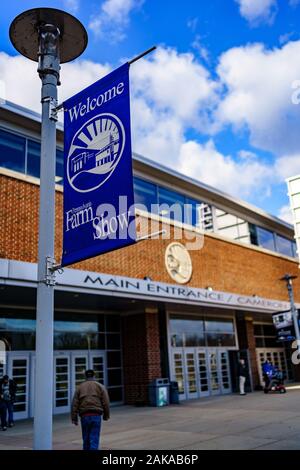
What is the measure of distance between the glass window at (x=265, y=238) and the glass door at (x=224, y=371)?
7438 millimetres

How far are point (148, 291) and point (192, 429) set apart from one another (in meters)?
6.15

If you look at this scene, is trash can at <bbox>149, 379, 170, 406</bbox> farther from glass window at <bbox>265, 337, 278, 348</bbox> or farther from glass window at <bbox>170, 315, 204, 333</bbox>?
glass window at <bbox>265, 337, 278, 348</bbox>

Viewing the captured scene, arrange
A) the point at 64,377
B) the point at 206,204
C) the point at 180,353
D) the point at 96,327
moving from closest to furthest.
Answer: the point at 64,377 → the point at 96,327 → the point at 180,353 → the point at 206,204

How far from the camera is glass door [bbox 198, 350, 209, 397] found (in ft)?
72.7

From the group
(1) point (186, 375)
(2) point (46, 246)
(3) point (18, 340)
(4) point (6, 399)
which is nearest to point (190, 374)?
(1) point (186, 375)

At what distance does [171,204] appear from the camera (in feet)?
72.9

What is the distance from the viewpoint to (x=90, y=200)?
552 centimetres

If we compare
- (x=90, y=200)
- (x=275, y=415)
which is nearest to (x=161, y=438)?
(x=275, y=415)

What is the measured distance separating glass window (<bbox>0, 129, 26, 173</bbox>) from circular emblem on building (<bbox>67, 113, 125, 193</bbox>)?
1050 cm

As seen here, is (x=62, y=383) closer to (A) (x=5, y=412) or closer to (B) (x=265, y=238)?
(A) (x=5, y=412)

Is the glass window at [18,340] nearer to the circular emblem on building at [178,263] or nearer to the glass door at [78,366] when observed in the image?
the glass door at [78,366]
